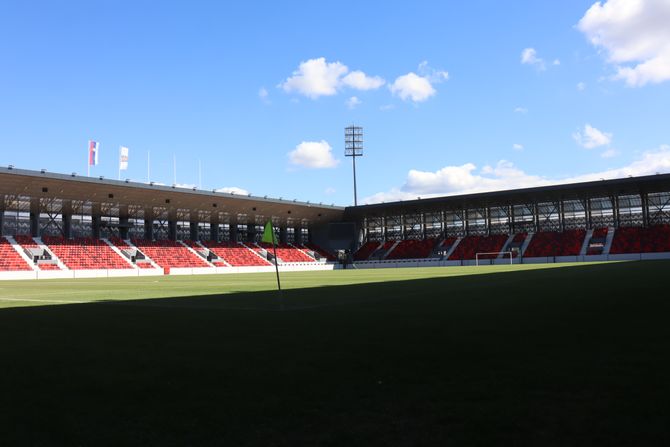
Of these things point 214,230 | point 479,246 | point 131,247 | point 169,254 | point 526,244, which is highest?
point 214,230

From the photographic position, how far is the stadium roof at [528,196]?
68.0 metres

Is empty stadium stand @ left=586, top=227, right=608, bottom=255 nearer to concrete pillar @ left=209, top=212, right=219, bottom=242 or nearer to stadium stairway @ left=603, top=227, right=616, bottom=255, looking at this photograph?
stadium stairway @ left=603, top=227, right=616, bottom=255

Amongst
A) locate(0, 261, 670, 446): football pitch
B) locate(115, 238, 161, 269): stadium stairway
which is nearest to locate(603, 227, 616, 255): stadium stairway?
locate(115, 238, 161, 269): stadium stairway

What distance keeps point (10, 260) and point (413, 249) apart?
59625 mm

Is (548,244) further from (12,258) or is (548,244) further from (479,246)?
(12,258)

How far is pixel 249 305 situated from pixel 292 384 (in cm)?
1079

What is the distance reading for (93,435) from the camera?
4.43m

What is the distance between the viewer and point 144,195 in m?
65.6

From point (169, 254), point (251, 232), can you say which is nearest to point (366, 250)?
point (251, 232)

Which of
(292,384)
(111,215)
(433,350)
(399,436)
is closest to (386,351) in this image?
(433,350)

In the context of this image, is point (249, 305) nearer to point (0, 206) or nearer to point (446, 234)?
point (0, 206)

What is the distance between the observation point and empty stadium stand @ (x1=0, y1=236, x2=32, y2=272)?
53.5m

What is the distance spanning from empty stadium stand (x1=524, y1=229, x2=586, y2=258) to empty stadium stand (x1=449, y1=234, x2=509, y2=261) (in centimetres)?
488

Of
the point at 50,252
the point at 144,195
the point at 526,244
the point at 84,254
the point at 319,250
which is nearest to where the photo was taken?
the point at 50,252
